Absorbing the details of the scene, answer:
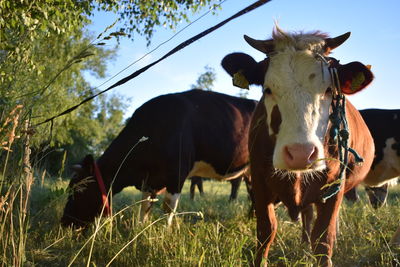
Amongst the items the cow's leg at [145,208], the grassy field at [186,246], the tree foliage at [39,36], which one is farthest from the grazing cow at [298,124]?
the cow's leg at [145,208]

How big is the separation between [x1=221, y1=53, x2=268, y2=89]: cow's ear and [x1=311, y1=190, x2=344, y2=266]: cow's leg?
1.03 metres

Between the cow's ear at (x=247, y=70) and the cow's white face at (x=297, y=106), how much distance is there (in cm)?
16

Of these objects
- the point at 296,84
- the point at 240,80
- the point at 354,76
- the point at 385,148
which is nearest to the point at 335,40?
the point at 354,76

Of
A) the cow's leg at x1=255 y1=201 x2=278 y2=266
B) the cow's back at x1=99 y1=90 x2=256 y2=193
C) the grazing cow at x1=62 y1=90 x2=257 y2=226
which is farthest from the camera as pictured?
the cow's back at x1=99 y1=90 x2=256 y2=193

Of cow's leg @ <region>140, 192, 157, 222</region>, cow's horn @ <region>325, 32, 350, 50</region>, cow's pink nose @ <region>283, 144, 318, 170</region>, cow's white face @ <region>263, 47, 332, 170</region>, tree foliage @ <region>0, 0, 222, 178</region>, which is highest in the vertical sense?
tree foliage @ <region>0, 0, 222, 178</region>

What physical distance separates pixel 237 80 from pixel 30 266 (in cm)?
189

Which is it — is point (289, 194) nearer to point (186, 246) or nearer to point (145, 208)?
point (186, 246)

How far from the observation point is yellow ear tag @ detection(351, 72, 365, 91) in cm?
274

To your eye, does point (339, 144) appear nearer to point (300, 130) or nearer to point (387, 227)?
point (300, 130)

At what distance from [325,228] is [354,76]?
1.10 m

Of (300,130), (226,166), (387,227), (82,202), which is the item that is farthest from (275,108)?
(226,166)

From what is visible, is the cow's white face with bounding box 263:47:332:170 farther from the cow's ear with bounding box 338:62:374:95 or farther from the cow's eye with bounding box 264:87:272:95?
the cow's ear with bounding box 338:62:374:95

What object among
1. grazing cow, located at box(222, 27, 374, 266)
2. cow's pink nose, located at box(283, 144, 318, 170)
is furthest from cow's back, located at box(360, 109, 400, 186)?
cow's pink nose, located at box(283, 144, 318, 170)

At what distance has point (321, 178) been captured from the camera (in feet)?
9.34
